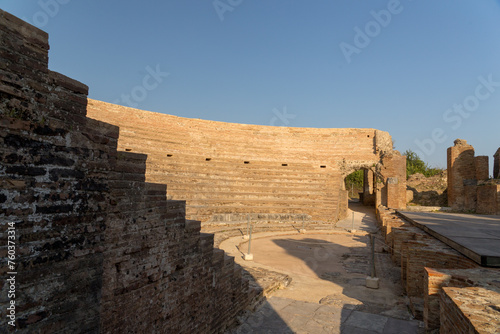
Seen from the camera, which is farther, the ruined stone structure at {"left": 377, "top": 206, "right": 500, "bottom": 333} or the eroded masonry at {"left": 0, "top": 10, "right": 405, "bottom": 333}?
the ruined stone structure at {"left": 377, "top": 206, "right": 500, "bottom": 333}

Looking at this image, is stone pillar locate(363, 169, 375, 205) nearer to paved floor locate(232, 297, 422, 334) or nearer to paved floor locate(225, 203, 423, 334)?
paved floor locate(225, 203, 423, 334)

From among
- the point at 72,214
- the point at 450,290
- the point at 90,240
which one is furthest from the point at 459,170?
the point at 72,214

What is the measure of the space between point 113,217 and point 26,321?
912mm

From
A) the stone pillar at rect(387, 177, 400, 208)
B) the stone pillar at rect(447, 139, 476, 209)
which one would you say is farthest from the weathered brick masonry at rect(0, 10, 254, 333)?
the stone pillar at rect(447, 139, 476, 209)

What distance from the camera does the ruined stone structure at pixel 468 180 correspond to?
1692 cm

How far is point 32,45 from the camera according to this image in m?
Answer: 2.03

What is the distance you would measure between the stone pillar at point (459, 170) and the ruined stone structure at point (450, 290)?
1626 centimetres

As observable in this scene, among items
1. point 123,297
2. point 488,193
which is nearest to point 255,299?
point 123,297

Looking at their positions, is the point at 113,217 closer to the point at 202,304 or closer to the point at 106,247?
the point at 106,247

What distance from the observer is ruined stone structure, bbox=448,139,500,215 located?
1692 cm

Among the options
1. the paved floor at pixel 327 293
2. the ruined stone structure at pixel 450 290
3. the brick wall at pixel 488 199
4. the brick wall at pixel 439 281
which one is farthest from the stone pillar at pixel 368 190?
the brick wall at pixel 439 281

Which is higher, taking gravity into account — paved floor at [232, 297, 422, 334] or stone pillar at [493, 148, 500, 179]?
stone pillar at [493, 148, 500, 179]

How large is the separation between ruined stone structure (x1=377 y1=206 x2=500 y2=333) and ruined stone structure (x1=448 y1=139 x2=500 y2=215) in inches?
563

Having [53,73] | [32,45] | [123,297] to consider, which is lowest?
[123,297]
